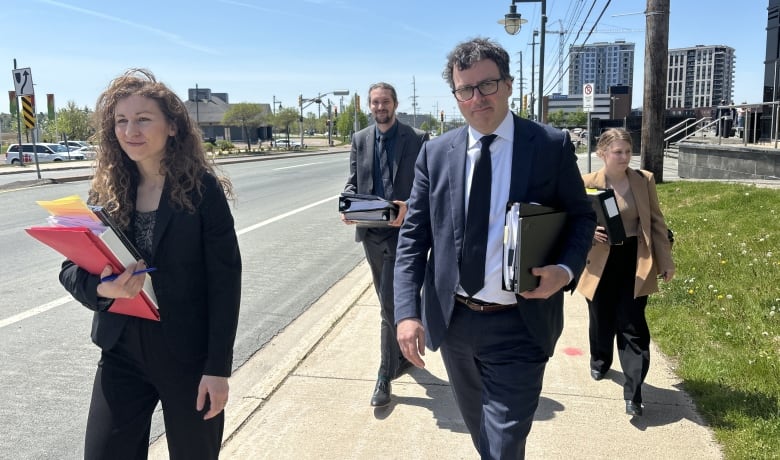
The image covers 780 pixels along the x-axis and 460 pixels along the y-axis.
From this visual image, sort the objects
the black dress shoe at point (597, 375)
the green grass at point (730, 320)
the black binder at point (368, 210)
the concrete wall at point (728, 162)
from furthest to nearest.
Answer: the concrete wall at point (728, 162) → the black dress shoe at point (597, 375) → the black binder at point (368, 210) → the green grass at point (730, 320)

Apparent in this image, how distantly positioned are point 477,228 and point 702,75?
60419 millimetres

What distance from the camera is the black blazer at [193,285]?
7.37ft

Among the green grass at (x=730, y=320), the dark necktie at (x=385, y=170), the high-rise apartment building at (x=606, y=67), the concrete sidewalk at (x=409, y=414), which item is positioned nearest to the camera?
the concrete sidewalk at (x=409, y=414)

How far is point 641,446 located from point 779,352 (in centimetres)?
174

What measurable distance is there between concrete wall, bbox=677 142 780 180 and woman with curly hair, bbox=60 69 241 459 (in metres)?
13.2

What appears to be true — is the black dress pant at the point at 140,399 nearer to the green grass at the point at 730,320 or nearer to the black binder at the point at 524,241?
the black binder at the point at 524,241

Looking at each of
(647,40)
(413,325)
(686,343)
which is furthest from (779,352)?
(647,40)

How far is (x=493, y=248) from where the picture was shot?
2.39 metres

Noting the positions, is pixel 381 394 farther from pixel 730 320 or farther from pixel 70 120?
pixel 70 120

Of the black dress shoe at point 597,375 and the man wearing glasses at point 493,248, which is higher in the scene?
the man wearing glasses at point 493,248

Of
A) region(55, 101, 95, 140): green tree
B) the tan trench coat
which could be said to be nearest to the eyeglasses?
the tan trench coat

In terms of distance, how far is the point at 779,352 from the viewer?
14.7 feet

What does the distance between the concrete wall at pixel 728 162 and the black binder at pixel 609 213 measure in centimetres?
1065

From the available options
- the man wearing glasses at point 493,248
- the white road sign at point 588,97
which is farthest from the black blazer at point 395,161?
the white road sign at point 588,97
